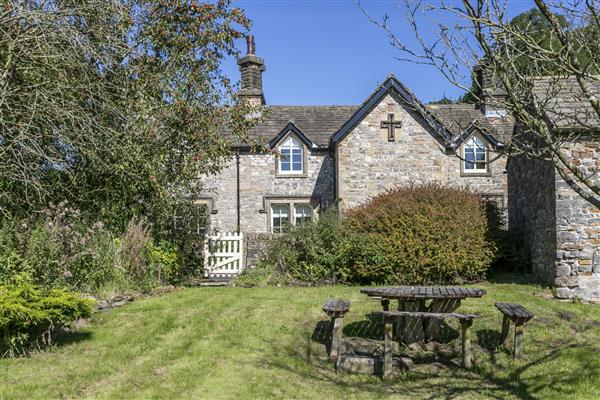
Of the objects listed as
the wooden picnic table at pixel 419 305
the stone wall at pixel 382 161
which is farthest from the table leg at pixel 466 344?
the stone wall at pixel 382 161

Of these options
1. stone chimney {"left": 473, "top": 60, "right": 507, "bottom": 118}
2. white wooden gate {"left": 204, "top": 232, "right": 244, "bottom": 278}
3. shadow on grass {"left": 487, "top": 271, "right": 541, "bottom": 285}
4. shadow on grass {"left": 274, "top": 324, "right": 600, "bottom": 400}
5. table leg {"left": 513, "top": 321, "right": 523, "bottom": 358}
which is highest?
stone chimney {"left": 473, "top": 60, "right": 507, "bottom": 118}

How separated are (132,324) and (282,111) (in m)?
18.3

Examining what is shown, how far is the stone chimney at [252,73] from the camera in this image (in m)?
26.8

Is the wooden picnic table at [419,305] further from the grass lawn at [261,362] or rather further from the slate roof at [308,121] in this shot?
the slate roof at [308,121]

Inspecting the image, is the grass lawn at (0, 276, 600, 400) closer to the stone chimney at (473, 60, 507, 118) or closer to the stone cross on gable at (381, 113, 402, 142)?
the stone chimney at (473, 60, 507, 118)

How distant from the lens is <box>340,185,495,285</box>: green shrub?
1428cm

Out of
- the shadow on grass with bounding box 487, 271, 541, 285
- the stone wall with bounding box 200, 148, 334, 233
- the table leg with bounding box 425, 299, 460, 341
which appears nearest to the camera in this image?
the table leg with bounding box 425, 299, 460, 341

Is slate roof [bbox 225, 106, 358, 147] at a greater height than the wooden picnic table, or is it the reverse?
slate roof [bbox 225, 106, 358, 147]

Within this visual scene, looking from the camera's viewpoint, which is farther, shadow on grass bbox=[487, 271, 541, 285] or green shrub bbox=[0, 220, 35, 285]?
shadow on grass bbox=[487, 271, 541, 285]

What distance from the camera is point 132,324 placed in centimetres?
985

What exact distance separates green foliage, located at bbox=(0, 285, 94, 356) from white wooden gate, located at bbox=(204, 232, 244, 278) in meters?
8.33

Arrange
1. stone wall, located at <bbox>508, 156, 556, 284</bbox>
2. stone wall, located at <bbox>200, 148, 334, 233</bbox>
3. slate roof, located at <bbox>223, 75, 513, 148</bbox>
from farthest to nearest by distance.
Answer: slate roof, located at <bbox>223, 75, 513, 148</bbox> → stone wall, located at <bbox>200, 148, 334, 233</bbox> → stone wall, located at <bbox>508, 156, 556, 284</bbox>

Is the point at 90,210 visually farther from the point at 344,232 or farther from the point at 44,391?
the point at 44,391

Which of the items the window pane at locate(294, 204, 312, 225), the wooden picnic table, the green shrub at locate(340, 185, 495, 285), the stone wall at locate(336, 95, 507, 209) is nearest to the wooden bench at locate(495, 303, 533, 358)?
the wooden picnic table
